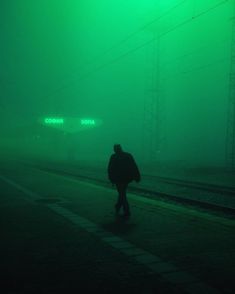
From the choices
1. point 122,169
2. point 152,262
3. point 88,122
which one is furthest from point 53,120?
point 152,262

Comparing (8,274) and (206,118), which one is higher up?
(206,118)

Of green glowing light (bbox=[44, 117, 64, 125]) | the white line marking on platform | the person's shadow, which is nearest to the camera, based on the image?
the white line marking on platform

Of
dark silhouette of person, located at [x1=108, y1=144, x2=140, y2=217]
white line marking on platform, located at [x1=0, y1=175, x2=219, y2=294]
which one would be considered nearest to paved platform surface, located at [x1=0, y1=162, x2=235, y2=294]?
white line marking on platform, located at [x1=0, y1=175, x2=219, y2=294]

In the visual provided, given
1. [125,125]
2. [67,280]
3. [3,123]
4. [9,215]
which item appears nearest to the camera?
[67,280]

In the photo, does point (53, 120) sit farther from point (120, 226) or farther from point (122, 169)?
point (120, 226)

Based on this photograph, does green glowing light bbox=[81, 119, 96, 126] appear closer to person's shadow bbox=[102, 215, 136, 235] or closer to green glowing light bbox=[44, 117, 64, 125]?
green glowing light bbox=[44, 117, 64, 125]

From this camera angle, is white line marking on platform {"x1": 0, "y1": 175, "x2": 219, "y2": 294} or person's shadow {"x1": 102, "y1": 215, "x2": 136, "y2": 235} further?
person's shadow {"x1": 102, "y1": 215, "x2": 136, "y2": 235}

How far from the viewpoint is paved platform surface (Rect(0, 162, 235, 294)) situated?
5.12 meters

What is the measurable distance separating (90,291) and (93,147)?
2932 inches

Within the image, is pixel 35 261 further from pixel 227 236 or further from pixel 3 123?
pixel 3 123

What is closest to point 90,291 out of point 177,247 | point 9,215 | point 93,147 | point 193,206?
point 177,247

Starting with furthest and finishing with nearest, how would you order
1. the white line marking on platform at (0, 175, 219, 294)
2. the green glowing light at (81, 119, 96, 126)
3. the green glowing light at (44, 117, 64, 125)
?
the green glowing light at (81, 119, 96, 126) → the green glowing light at (44, 117, 64, 125) → the white line marking on platform at (0, 175, 219, 294)

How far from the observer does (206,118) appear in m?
81.0

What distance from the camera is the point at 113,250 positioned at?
6.77 meters
